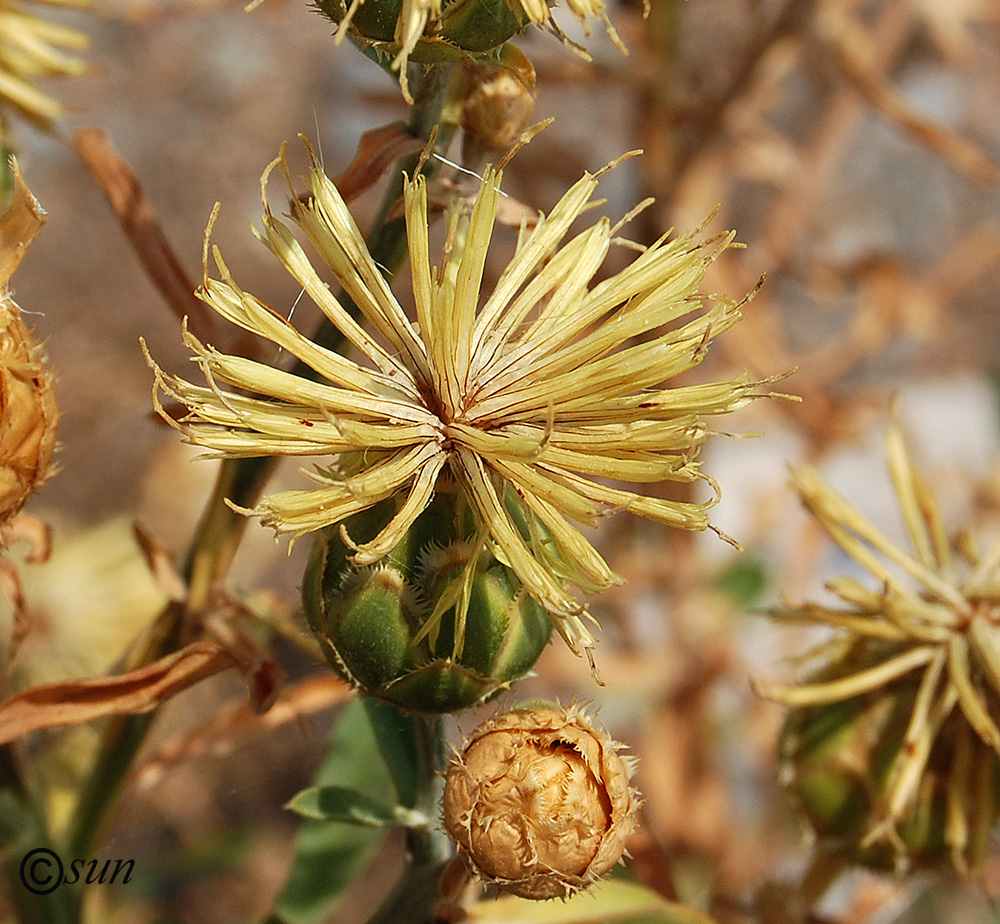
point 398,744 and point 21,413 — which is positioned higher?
point 21,413

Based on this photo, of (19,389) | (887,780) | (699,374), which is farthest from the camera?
(699,374)

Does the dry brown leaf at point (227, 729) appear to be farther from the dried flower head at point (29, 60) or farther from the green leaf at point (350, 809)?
the dried flower head at point (29, 60)

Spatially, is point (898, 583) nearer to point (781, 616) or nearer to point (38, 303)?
point (781, 616)

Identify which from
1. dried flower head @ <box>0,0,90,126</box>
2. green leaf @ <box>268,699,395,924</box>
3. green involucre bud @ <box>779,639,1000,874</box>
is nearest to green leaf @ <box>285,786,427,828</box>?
green leaf @ <box>268,699,395,924</box>

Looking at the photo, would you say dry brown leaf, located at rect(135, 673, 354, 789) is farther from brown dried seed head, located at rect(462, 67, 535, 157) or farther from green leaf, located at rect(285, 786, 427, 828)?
brown dried seed head, located at rect(462, 67, 535, 157)

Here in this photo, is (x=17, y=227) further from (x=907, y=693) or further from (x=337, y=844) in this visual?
(x=907, y=693)

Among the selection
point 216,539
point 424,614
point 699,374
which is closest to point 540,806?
point 424,614
